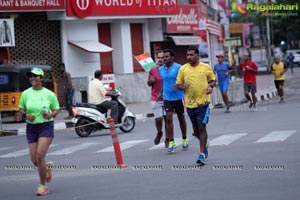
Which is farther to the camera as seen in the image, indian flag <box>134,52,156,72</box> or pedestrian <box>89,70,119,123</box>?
indian flag <box>134,52,156,72</box>

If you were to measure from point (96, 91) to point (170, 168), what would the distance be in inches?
303

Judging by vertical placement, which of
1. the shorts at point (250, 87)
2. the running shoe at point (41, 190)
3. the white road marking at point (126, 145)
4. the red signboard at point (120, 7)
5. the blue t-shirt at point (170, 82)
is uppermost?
the red signboard at point (120, 7)

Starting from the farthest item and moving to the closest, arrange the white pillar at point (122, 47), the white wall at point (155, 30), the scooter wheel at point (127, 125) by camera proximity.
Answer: the white wall at point (155, 30) → the white pillar at point (122, 47) → the scooter wheel at point (127, 125)

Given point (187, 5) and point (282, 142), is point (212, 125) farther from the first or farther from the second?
point (187, 5)

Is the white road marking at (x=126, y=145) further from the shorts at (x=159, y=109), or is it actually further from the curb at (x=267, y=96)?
the curb at (x=267, y=96)

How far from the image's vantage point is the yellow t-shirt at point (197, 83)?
1240 cm

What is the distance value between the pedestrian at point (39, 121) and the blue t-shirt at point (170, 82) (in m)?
4.14

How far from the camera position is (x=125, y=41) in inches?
1334

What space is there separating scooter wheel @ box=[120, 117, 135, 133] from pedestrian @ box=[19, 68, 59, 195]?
386 inches

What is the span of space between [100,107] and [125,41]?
1429 centimetres

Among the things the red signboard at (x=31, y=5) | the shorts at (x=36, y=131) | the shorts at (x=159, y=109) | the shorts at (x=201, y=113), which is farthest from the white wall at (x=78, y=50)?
the shorts at (x=36, y=131)

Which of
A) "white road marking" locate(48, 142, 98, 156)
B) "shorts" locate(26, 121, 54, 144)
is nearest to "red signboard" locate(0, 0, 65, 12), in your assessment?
"white road marking" locate(48, 142, 98, 156)

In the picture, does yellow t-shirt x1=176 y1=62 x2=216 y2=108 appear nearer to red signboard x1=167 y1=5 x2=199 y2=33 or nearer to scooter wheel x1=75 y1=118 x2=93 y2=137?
scooter wheel x1=75 y1=118 x2=93 y2=137

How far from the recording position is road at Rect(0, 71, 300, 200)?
968cm
